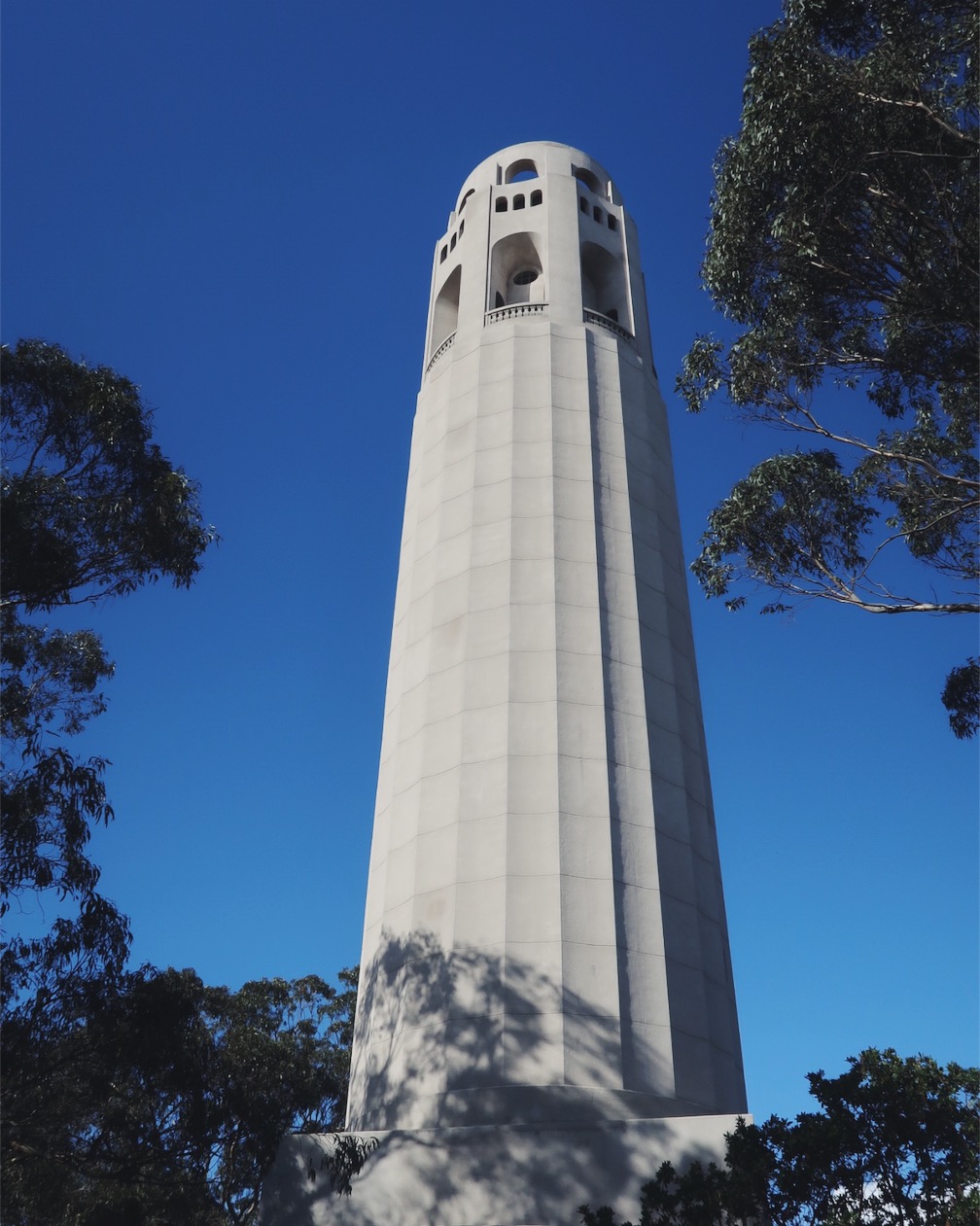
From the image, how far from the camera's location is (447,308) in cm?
2950

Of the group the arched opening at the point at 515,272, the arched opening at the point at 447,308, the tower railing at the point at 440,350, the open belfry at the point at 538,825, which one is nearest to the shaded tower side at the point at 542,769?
the open belfry at the point at 538,825

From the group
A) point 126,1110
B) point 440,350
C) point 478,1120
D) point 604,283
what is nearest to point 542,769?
point 478,1120

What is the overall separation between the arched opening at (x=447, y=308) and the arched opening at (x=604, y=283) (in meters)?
3.49

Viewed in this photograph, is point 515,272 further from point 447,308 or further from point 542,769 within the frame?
point 542,769

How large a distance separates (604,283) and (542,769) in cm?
1584

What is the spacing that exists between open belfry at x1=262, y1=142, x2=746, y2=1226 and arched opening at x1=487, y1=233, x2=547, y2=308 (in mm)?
1190

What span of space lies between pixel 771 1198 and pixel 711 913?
760 cm

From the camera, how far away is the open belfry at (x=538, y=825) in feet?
47.6

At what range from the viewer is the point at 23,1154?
45.5 ft

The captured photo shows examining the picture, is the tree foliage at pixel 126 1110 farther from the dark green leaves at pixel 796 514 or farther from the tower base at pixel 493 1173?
the dark green leaves at pixel 796 514

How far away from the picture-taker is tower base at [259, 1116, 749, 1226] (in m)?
13.7

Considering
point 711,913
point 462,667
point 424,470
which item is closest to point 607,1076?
point 711,913

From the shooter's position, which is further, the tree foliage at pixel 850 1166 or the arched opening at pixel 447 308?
the arched opening at pixel 447 308

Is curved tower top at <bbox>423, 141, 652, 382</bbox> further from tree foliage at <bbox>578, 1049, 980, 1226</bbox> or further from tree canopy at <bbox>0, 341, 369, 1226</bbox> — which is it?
tree foliage at <bbox>578, 1049, 980, 1226</bbox>
